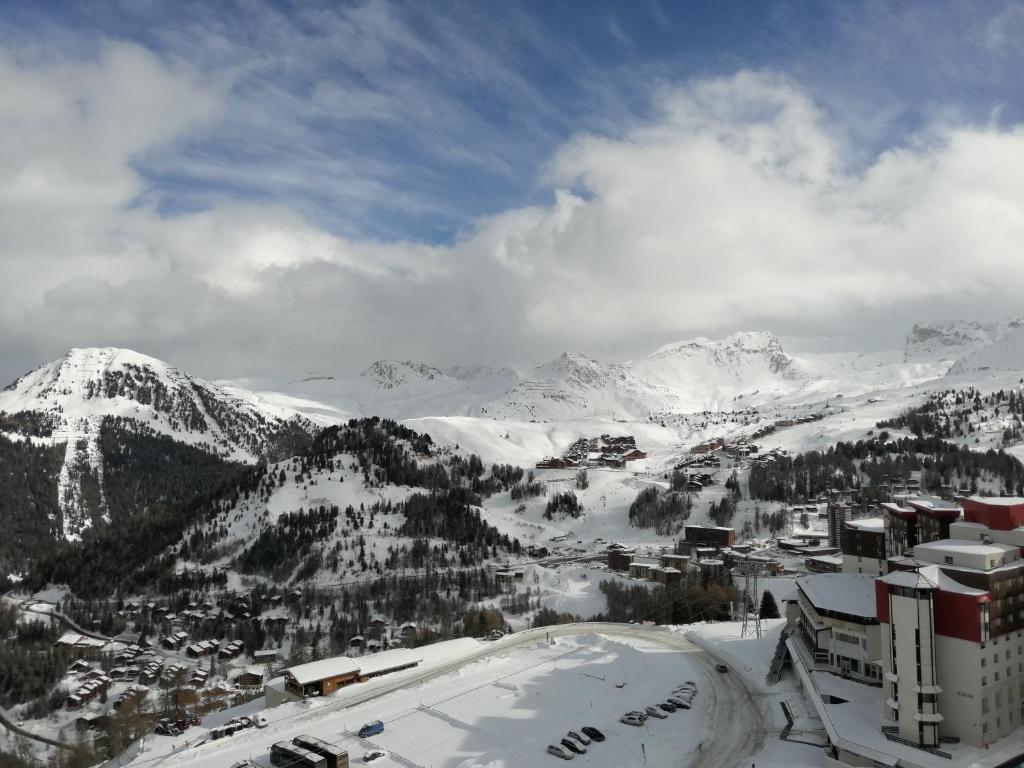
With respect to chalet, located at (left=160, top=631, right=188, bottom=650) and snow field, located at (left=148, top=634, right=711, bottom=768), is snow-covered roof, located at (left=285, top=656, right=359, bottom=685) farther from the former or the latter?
chalet, located at (left=160, top=631, right=188, bottom=650)

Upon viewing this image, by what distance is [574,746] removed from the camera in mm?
41500

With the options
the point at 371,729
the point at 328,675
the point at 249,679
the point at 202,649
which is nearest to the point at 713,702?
the point at 371,729

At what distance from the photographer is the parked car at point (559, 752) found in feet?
134

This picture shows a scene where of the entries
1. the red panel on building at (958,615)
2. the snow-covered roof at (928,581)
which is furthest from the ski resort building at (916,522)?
the red panel on building at (958,615)

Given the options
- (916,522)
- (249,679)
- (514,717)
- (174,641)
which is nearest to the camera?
(514,717)

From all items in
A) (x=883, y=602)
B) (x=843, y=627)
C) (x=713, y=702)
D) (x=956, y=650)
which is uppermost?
(x=883, y=602)

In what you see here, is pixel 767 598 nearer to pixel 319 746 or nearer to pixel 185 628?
pixel 319 746

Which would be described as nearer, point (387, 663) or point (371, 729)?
point (371, 729)

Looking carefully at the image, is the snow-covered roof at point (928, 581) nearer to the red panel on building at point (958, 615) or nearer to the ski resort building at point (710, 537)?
the red panel on building at point (958, 615)

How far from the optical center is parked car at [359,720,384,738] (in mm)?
44625

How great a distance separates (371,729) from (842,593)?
32.4 meters

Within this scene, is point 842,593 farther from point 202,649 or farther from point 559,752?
point 202,649

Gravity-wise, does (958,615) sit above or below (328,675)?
above

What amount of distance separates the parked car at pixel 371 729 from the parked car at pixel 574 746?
11483 mm
